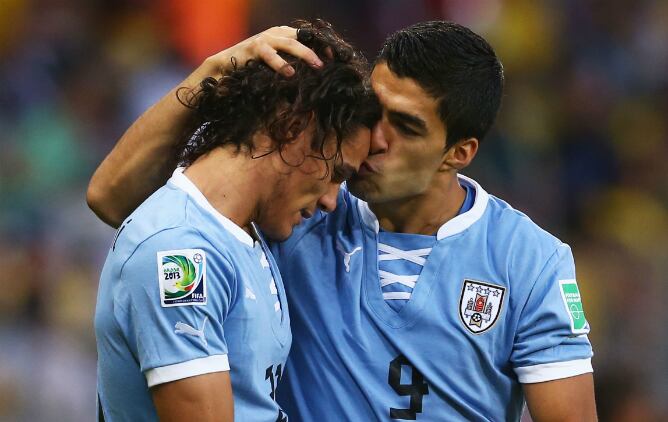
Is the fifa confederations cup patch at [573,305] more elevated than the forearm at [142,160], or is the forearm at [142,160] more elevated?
the forearm at [142,160]


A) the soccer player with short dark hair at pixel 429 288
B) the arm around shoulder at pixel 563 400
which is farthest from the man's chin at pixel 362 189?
the arm around shoulder at pixel 563 400

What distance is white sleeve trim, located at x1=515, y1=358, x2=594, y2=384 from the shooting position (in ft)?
9.73

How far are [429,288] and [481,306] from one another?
0.17 metres

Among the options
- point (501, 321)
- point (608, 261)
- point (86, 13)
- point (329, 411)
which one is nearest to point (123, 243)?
point (329, 411)

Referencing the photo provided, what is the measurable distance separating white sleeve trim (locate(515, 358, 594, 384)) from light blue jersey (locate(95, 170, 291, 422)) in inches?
31.2

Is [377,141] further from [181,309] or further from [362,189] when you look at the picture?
[181,309]

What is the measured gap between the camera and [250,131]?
2.59m

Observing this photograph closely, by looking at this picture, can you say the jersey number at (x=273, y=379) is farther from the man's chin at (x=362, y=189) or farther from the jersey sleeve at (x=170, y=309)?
the man's chin at (x=362, y=189)

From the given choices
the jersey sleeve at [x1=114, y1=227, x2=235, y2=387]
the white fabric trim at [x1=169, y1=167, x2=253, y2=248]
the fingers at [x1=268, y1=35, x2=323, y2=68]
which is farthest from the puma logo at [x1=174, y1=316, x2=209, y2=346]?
the fingers at [x1=268, y1=35, x2=323, y2=68]

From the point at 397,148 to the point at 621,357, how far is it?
3550 millimetres

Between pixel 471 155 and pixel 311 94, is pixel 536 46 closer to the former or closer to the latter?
pixel 471 155

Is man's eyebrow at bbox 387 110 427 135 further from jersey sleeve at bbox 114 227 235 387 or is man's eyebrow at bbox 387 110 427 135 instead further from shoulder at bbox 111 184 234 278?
jersey sleeve at bbox 114 227 235 387

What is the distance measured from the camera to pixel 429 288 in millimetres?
3121

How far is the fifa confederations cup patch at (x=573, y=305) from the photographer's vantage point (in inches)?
118
